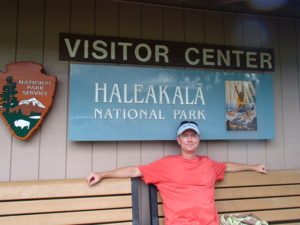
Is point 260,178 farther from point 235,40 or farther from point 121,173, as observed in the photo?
→ point 235,40

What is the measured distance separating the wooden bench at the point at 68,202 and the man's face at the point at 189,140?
483 mm

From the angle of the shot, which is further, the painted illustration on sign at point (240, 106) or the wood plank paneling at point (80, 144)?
the painted illustration on sign at point (240, 106)

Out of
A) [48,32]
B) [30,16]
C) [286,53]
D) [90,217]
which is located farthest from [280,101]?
[30,16]

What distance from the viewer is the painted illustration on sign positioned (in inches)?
96.1

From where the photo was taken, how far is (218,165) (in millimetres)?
2180

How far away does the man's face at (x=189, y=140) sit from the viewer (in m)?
2.07

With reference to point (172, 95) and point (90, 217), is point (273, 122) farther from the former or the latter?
point (90, 217)

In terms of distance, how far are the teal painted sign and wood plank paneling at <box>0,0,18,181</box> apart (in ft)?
1.60

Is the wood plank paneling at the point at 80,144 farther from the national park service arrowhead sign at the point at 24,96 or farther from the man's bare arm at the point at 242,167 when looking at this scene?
the man's bare arm at the point at 242,167

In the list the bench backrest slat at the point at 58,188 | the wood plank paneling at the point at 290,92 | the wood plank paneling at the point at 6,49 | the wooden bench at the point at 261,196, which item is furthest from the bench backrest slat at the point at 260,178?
the wood plank paneling at the point at 6,49

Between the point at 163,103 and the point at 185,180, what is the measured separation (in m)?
0.68

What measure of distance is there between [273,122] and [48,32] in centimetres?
216

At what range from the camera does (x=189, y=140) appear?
2076mm

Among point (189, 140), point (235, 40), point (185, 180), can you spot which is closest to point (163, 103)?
point (189, 140)
